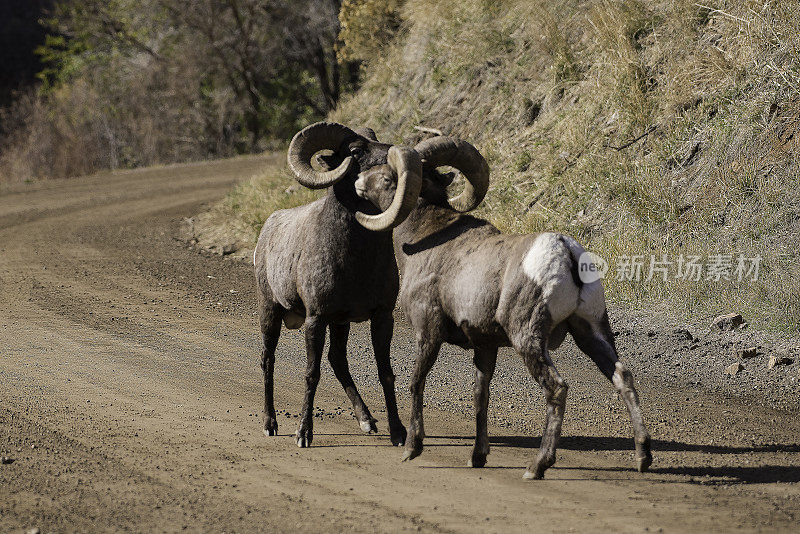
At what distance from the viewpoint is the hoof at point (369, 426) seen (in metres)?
8.20

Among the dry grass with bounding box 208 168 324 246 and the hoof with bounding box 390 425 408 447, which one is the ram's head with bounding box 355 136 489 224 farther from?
the dry grass with bounding box 208 168 324 246

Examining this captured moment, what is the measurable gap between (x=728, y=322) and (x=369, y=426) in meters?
4.44

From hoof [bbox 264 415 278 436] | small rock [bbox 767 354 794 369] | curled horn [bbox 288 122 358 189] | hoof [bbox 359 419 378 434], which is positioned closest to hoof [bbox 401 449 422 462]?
hoof [bbox 359 419 378 434]

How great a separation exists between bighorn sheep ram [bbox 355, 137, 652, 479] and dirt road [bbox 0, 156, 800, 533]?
1.67ft

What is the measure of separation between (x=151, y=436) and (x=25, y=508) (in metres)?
1.70

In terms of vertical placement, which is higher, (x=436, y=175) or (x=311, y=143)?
(x=311, y=143)

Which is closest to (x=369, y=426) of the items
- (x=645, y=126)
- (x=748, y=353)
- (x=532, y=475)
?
(x=532, y=475)

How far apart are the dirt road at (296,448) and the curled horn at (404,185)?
1.74 meters

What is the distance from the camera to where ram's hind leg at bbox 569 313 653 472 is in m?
6.62

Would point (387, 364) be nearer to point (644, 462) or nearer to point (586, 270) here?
point (586, 270)

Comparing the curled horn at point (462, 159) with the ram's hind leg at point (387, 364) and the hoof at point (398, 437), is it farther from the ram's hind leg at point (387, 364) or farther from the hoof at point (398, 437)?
the hoof at point (398, 437)

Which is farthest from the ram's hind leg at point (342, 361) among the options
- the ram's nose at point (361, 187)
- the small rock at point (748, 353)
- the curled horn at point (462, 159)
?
the small rock at point (748, 353)

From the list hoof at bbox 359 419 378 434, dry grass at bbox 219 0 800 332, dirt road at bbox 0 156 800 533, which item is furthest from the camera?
dry grass at bbox 219 0 800 332

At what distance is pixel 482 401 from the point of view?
23.0 ft
